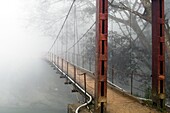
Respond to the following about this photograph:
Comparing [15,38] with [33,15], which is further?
[15,38]

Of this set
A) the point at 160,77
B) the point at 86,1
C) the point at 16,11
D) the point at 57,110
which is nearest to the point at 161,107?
the point at 160,77

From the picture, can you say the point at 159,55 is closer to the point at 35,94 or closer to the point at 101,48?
the point at 101,48

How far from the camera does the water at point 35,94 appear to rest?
12445mm

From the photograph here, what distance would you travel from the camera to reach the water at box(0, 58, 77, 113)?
1245 centimetres

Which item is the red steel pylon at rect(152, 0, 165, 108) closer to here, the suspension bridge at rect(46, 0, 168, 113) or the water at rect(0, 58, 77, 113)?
the suspension bridge at rect(46, 0, 168, 113)

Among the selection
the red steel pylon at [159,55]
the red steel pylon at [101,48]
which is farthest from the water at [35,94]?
the red steel pylon at [101,48]

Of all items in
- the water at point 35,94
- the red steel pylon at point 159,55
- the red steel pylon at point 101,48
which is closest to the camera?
the red steel pylon at point 101,48

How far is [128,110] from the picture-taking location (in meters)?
4.04

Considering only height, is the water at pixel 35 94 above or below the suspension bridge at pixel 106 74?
below

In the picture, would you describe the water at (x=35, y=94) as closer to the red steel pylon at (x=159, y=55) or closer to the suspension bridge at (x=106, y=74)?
the suspension bridge at (x=106, y=74)

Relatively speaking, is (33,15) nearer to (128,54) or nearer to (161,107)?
(128,54)

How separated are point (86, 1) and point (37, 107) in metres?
5.27

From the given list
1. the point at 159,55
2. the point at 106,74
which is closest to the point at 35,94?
the point at 159,55

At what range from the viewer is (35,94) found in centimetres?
1492
